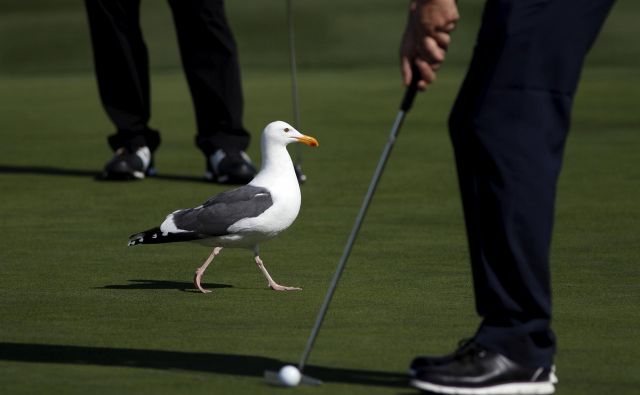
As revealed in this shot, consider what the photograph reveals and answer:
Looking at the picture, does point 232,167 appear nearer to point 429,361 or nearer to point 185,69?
point 185,69

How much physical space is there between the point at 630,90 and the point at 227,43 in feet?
16.5

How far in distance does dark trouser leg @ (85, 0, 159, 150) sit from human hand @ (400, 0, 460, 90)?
452 centimetres

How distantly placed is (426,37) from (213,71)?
4.39 meters

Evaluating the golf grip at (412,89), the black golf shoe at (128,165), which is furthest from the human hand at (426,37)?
the black golf shoe at (128,165)

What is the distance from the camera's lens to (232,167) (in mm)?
7617

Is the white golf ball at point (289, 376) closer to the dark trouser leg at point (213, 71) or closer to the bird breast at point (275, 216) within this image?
the bird breast at point (275, 216)

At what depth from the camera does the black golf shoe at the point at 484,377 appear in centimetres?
345

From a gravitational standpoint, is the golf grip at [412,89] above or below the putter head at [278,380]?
above

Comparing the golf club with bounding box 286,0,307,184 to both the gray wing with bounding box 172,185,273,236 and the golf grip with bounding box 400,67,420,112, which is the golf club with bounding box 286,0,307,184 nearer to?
the gray wing with bounding box 172,185,273,236

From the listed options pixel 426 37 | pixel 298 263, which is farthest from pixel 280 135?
pixel 426 37

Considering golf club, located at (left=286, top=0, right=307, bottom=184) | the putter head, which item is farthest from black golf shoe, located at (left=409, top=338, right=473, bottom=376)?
golf club, located at (left=286, top=0, right=307, bottom=184)

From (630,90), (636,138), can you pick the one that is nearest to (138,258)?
(636,138)

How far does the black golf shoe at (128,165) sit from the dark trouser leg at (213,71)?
29cm

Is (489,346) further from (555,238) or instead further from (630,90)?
(630,90)
